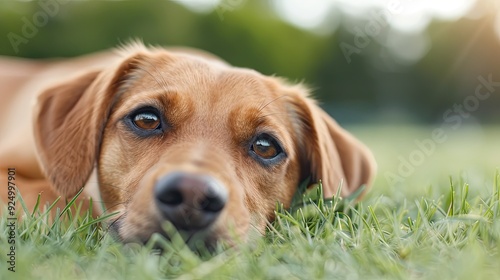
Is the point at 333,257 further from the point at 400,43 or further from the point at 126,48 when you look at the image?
the point at 400,43

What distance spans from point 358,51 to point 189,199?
23.1 metres

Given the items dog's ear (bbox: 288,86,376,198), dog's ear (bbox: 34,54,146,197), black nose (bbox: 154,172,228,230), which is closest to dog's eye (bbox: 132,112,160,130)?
dog's ear (bbox: 34,54,146,197)

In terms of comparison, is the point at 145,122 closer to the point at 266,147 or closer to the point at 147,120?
the point at 147,120

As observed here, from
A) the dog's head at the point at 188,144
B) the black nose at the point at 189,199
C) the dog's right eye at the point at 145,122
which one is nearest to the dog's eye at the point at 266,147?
the dog's head at the point at 188,144

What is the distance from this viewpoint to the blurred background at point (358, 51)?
14663 millimetres

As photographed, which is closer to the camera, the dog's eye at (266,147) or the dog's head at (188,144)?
the dog's head at (188,144)

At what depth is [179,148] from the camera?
3180 millimetres

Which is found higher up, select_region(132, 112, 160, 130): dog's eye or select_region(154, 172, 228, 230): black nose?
select_region(154, 172, 228, 230): black nose

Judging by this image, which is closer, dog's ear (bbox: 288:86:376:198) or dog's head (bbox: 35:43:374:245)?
dog's head (bbox: 35:43:374:245)

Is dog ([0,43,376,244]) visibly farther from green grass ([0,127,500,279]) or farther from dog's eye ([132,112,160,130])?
green grass ([0,127,500,279])

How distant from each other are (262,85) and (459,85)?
25.5 meters

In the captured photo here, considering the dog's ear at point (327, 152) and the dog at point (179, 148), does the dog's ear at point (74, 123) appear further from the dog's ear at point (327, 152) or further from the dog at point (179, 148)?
the dog's ear at point (327, 152)

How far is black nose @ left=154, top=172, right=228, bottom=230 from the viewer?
103 inches

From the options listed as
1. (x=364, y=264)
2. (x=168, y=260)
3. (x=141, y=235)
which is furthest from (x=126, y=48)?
(x=364, y=264)
